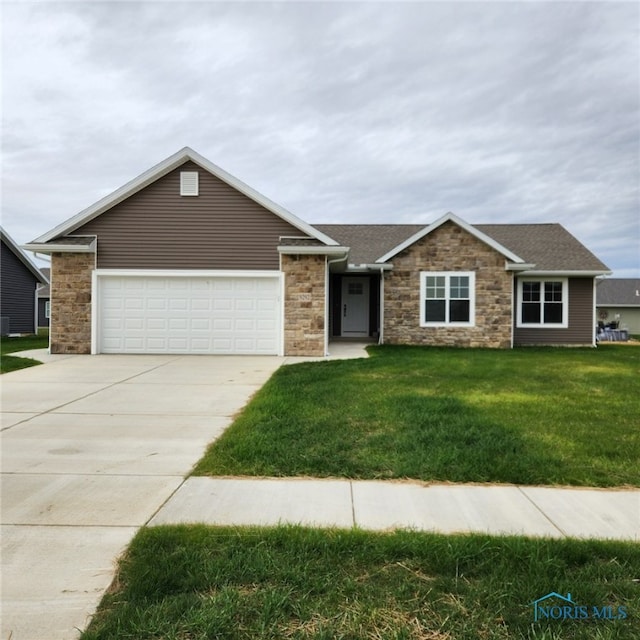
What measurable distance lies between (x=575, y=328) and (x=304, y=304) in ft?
37.9

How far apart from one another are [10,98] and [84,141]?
8.47 meters

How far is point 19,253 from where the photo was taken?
83.9ft

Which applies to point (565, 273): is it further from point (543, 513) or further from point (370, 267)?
point (543, 513)

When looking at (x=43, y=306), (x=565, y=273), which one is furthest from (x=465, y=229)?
(x=43, y=306)

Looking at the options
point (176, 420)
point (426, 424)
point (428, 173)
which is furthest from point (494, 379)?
point (428, 173)

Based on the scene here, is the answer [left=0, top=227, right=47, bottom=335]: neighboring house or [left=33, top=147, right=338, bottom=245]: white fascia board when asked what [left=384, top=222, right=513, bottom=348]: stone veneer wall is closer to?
[left=33, top=147, right=338, bottom=245]: white fascia board

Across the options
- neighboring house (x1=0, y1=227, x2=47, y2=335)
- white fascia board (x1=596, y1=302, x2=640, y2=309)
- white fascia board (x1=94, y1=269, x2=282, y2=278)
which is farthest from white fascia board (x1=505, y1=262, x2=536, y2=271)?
white fascia board (x1=596, y1=302, x2=640, y2=309)

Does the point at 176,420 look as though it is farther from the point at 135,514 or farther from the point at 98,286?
the point at 98,286

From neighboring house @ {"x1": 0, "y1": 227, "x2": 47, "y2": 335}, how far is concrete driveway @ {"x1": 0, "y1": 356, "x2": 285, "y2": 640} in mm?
17014

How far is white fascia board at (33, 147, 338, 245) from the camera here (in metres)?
14.1

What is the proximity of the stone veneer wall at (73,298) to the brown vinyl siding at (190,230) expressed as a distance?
58cm

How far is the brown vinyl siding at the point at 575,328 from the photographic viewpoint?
1938 cm

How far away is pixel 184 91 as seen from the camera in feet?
48.3

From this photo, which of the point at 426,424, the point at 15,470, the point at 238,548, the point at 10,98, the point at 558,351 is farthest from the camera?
the point at 558,351
